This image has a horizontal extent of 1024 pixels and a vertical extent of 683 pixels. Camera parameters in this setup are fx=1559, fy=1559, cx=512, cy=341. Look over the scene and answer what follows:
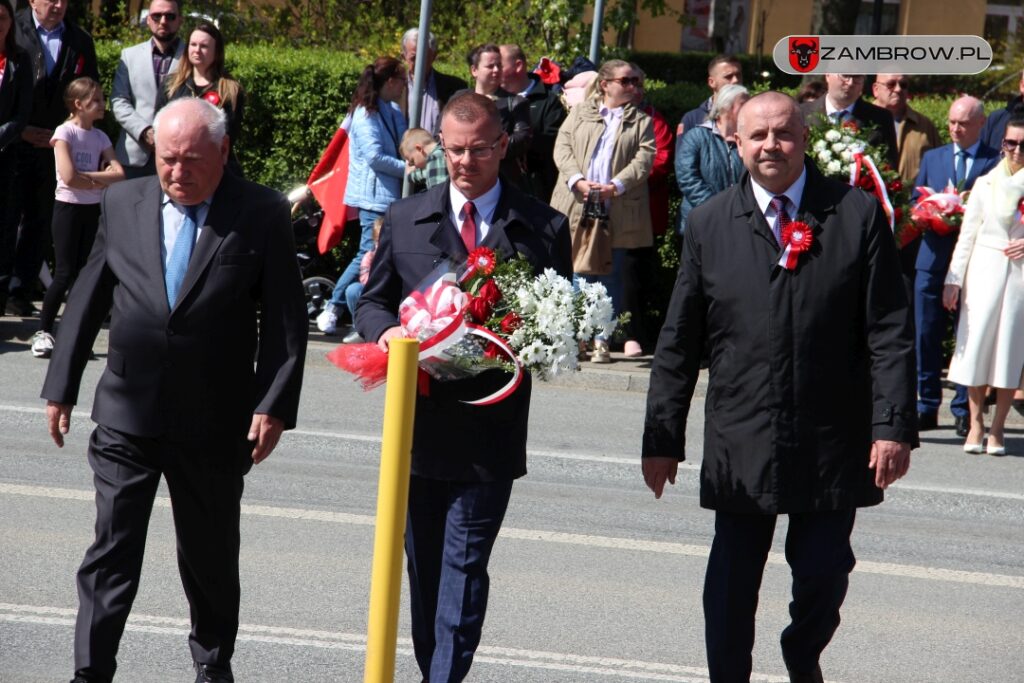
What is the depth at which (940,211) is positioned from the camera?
1088cm

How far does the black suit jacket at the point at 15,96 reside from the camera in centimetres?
1198

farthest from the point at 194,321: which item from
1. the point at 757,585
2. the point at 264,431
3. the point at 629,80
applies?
the point at 629,80

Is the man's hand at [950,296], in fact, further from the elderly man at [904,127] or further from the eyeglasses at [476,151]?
the eyeglasses at [476,151]

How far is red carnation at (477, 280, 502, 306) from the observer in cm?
515

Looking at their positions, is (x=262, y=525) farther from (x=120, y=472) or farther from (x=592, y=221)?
(x=592, y=221)

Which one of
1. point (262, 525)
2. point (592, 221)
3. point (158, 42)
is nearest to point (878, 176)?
point (592, 221)

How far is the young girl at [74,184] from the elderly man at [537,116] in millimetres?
3168

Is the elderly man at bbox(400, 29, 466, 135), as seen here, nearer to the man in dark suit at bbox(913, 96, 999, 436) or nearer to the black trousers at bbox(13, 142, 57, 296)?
the black trousers at bbox(13, 142, 57, 296)

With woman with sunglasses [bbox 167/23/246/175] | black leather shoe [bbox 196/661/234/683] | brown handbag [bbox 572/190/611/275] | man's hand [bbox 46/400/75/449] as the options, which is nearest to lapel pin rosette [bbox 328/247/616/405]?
man's hand [bbox 46/400/75/449]

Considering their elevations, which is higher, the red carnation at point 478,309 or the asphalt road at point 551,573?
the red carnation at point 478,309

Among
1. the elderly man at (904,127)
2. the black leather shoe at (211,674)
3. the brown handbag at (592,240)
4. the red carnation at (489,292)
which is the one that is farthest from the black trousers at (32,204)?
the red carnation at (489,292)

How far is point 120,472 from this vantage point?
17.0ft

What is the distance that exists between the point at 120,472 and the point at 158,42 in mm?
7853

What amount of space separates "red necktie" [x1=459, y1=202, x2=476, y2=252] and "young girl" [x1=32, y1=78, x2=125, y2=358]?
6888 mm
